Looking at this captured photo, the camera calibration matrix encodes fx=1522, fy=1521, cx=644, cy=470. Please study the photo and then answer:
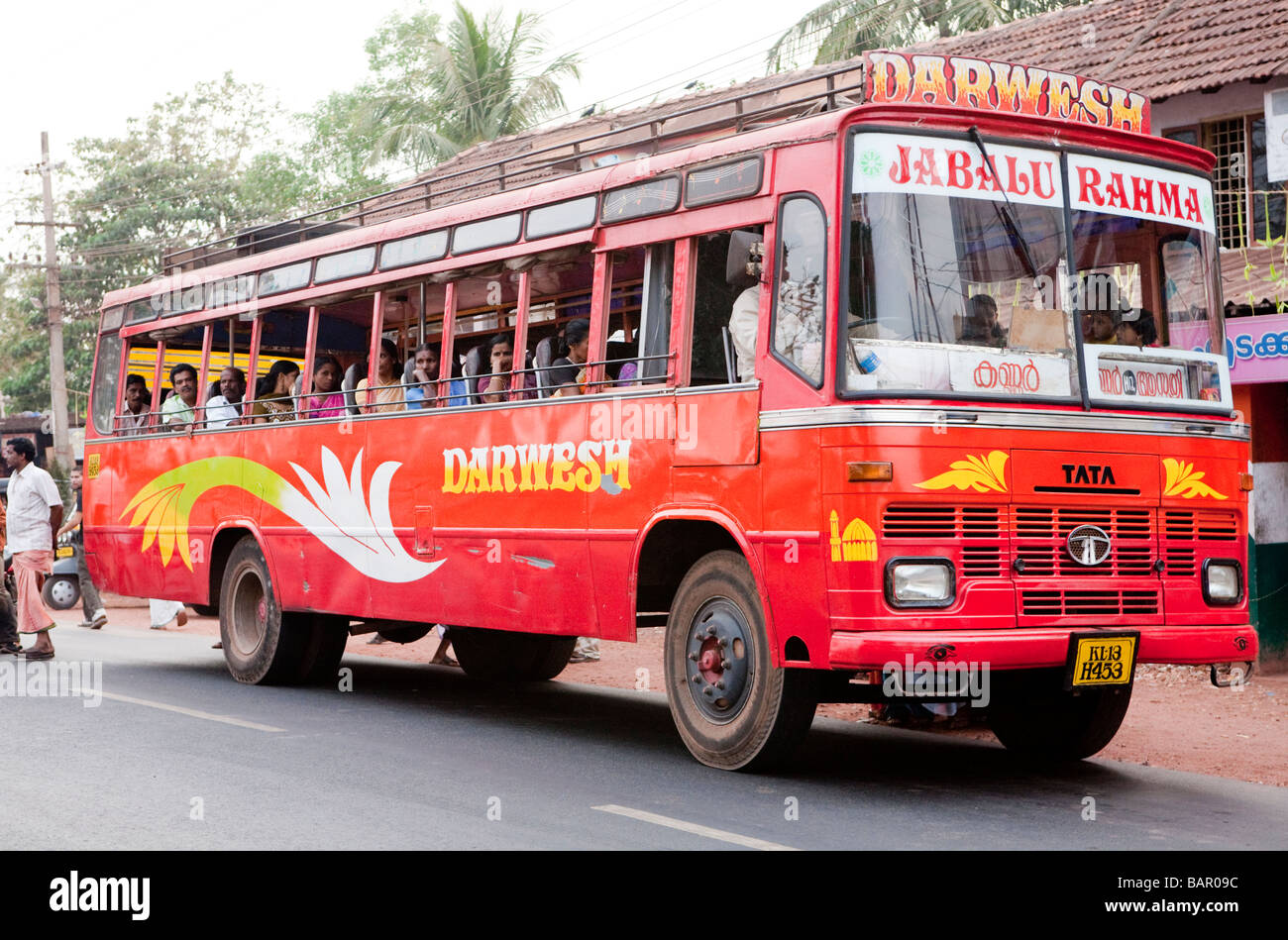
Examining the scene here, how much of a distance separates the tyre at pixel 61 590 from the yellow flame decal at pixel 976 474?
18.1m

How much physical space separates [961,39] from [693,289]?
42.5ft

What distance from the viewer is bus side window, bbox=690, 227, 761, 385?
7.75 meters

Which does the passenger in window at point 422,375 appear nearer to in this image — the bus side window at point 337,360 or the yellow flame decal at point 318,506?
the yellow flame decal at point 318,506

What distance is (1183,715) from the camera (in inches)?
424

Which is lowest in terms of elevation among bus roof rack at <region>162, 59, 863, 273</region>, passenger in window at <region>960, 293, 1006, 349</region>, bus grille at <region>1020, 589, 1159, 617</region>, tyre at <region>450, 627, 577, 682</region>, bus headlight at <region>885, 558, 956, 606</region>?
tyre at <region>450, 627, 577, 682</region>

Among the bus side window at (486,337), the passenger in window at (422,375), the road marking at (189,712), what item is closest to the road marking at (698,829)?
the bus side window at (486,337)

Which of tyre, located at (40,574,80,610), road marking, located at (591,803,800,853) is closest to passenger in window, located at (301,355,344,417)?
road marking, located at (591,803,800,853)

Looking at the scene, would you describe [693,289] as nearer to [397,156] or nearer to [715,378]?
[715,378]

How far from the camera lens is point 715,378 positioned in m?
7.82

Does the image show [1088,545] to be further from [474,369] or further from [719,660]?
[474,369]

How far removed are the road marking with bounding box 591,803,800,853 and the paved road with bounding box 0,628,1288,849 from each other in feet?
0.06

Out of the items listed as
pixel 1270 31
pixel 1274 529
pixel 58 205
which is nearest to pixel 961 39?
pixel 1270 31

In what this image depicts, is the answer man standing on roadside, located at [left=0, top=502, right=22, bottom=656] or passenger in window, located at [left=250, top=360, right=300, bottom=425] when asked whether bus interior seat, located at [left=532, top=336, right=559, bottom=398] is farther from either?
man standing on roadside, located at [left=0, top=502, right=22, bottom=656]

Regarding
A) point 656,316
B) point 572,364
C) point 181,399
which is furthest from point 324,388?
point 656,316
